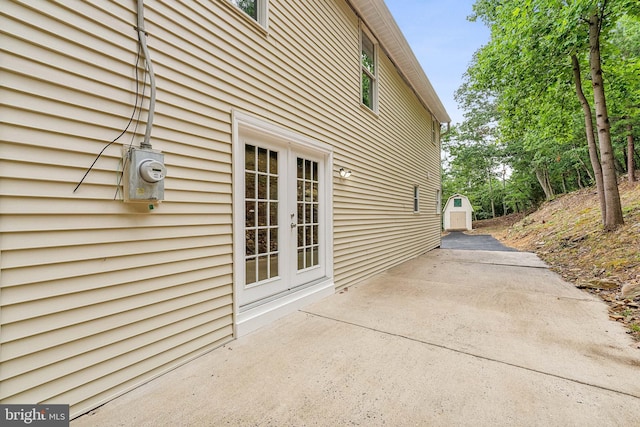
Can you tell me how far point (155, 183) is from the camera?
189 cm

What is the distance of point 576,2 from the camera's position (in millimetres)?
4590

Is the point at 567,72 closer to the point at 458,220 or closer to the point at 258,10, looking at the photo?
the point at 258,10

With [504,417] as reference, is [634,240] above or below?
above

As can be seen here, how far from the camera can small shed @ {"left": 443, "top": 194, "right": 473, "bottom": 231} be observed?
19.4m

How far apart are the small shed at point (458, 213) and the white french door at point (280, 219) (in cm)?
1819

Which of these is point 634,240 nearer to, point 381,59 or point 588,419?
point 588,419

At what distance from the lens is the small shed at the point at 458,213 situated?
19.4 meters

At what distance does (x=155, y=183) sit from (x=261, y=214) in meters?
1.23

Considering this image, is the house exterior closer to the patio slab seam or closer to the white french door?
the white french door

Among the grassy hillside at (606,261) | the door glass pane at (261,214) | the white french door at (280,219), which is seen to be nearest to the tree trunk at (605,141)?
the grassy hillside at (606,261)

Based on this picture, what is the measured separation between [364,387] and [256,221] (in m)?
1.82

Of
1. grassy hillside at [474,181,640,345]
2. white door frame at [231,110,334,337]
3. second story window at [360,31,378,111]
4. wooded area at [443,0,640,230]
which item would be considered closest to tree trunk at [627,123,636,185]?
wooded area at [443,0,640,230]

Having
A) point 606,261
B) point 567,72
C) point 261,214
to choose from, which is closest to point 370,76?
point 261,214

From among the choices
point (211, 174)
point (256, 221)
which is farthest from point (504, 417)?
point (211, 174)
